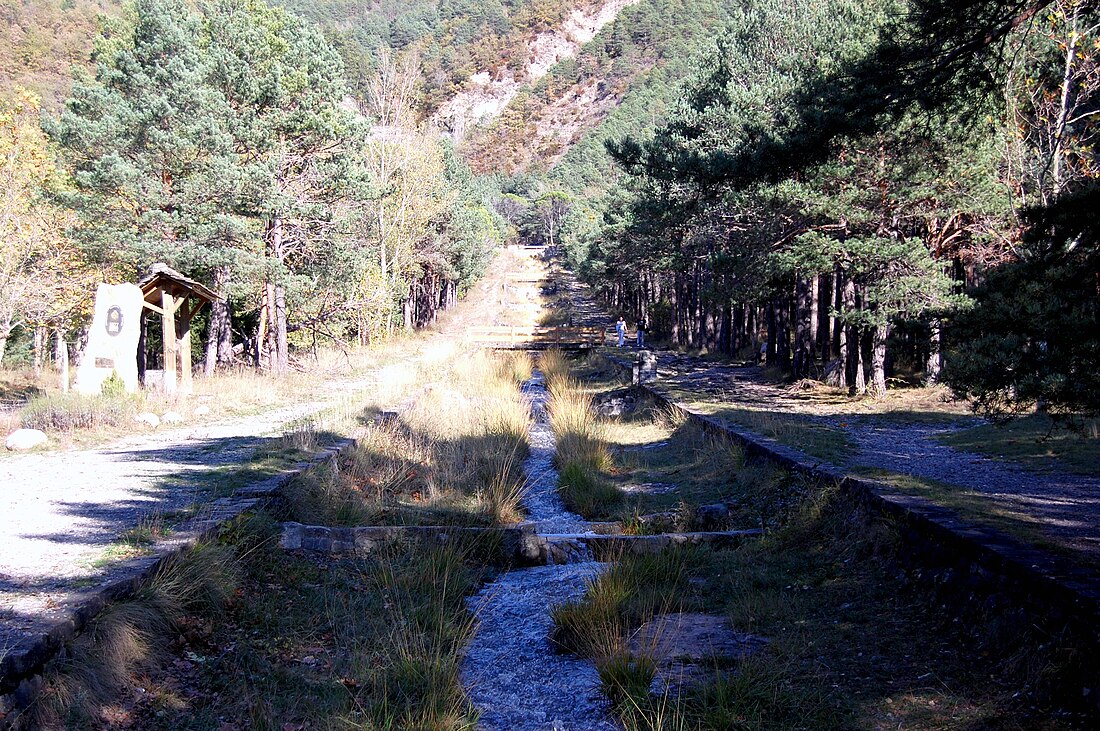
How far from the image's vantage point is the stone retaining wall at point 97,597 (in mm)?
3355

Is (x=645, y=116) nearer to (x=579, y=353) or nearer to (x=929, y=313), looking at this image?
(x=579, y=353)

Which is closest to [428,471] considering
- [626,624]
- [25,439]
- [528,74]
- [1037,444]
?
[626,624]

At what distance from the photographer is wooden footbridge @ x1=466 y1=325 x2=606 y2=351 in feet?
111

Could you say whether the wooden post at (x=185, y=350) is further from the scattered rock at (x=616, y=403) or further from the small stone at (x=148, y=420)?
the scattered rock at (x=616, y=403)

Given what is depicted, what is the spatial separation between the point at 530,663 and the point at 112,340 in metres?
11.9

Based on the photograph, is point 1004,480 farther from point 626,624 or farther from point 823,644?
point 626,624

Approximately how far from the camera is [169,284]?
50.3ft

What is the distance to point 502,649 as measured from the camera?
5.61 metres

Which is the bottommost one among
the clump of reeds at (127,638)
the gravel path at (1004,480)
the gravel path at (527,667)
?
the gravel path at (527,667)

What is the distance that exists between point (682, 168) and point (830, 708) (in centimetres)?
895

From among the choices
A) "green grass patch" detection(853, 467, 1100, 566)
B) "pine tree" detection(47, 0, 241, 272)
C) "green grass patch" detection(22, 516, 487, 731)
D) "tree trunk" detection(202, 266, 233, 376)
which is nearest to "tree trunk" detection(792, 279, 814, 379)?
"green grass patch" detection(853, 467, 1100, 566)

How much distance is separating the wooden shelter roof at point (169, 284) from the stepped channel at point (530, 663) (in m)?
10.8

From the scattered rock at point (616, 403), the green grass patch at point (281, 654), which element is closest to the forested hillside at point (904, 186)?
the scattered rock at point (616, 403)

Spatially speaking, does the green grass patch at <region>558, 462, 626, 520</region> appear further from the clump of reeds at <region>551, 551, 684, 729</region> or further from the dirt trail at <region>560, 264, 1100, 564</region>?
the dirt trail at <region>560, 264, 1100, 564</region>
